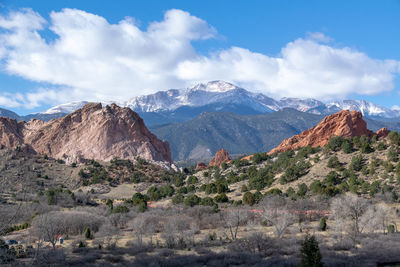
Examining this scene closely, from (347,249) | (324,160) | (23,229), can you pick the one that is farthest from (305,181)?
(23,229)

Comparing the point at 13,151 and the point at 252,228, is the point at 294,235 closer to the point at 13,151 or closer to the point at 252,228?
the point at 252,228

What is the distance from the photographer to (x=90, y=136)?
4087 inches

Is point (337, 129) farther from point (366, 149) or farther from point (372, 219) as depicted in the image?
point (372, 219)

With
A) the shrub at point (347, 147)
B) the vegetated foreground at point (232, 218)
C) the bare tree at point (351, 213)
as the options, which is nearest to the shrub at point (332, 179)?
the vegetated foreground at point (232, 218)

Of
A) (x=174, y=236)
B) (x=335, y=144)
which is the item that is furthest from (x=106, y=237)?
(x=335, y=144)

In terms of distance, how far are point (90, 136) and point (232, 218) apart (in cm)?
7961

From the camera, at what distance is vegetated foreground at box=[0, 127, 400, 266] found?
77.3ft

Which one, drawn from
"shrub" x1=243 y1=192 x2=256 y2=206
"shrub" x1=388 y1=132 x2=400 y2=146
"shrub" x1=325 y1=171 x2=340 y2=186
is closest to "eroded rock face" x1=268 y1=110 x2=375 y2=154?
"shrub" x1=388 y1=132 x2=400 y2=146

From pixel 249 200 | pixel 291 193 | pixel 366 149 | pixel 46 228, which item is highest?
pixel 366 149

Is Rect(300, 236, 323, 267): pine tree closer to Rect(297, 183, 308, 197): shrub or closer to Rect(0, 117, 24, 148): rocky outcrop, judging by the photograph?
Rect(297, 183, 308, 197): shrub

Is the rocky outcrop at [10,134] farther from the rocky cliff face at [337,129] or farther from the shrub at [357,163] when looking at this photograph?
the shrub at [357,163]

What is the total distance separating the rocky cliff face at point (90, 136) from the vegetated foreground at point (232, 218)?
18479 mm

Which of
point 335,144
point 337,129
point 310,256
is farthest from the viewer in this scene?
point 337,129

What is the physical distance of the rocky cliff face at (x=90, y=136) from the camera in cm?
10098
